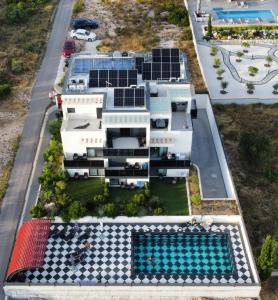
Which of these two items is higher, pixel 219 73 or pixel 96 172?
pixel 219 73

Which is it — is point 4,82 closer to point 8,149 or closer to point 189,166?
→ point 8,149

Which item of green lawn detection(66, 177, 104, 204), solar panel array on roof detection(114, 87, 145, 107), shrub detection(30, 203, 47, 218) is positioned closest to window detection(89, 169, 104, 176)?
green lawn detection(66, 177, 104, 204)

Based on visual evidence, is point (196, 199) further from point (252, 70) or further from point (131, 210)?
point (252, 70)

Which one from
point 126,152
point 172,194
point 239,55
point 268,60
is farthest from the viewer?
point 239,55

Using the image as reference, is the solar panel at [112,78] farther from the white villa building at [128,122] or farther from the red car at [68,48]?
the red car at [68,48]

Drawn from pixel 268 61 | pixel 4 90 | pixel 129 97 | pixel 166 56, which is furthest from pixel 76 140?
pixel 268 61

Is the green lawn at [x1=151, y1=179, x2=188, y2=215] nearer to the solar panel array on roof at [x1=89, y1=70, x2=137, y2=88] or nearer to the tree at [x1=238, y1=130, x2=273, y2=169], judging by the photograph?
the tree at [x1=238, y1=130, x2=273, y2=169]
